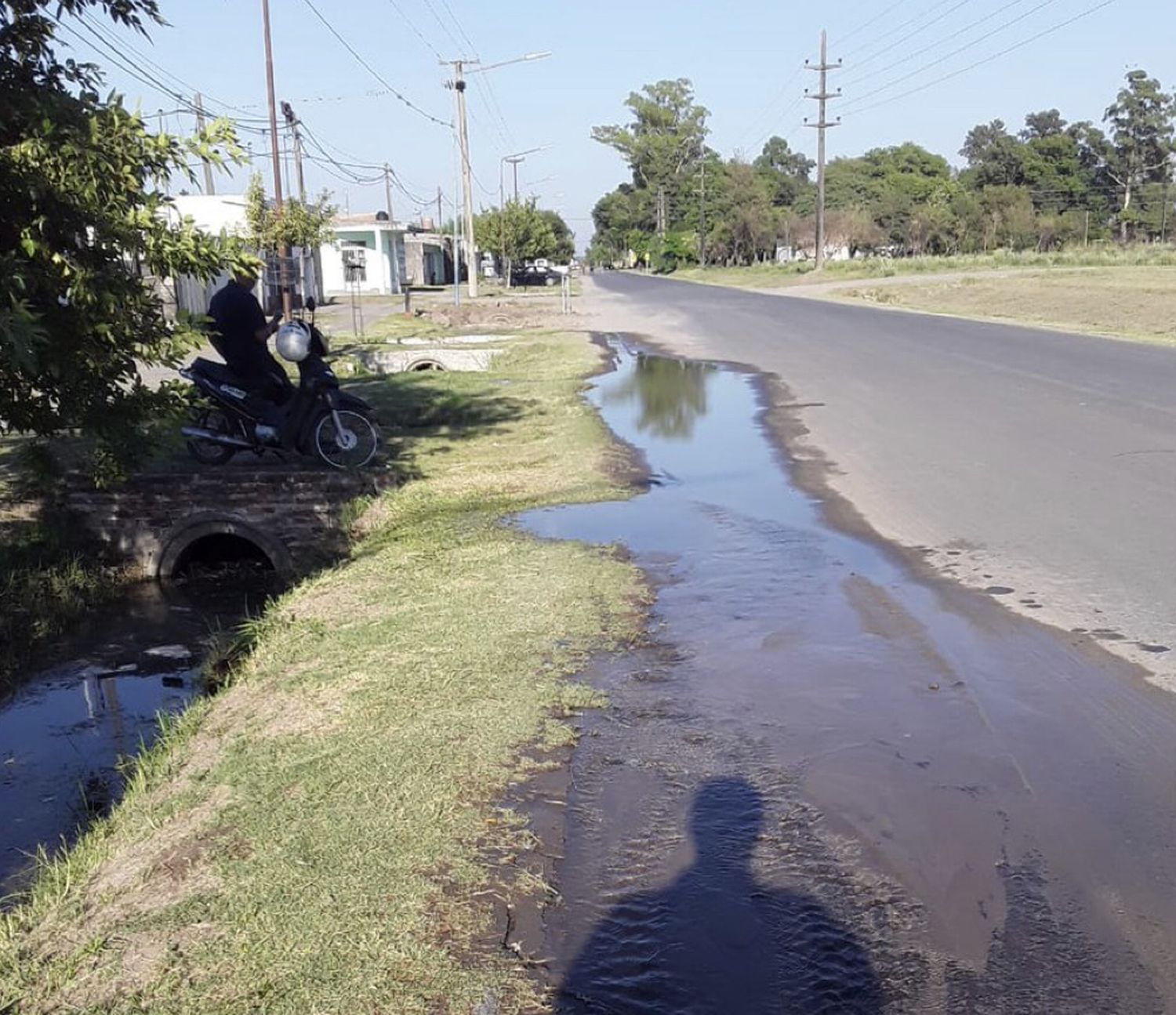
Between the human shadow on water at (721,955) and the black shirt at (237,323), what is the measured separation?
841 cm

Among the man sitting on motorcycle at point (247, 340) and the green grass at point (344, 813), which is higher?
the man sitting on motorcycle at point (247, 340)

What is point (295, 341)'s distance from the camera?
1068 cm

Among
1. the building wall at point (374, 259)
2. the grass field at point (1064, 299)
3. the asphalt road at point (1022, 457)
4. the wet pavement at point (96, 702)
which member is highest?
the building wall at point (374, 259)

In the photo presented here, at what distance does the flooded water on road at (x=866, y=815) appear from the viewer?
3.17 m

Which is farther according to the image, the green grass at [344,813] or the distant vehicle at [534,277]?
the distant vehicle at [534,277]

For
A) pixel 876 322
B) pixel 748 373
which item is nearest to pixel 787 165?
pixel 876 322

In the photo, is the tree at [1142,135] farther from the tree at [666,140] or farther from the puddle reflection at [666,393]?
the puddle reflection at [666,393]

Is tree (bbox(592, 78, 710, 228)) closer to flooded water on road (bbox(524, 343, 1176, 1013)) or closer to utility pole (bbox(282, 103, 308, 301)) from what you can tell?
utility pole (bbox(282, 103, 308, 301))

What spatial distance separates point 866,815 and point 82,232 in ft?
16.3

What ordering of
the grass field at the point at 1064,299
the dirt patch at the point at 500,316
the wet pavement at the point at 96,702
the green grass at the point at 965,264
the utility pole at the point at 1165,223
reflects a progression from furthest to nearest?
the utility pole at the point at 1165,223 → the green grass at the point at 965,264 → the dirt patch at the point at 500,316 → the grass field at the point at 1064,299 → the wet pavement at the point at 96,702

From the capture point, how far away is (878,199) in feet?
334

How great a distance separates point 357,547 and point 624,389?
350 inches

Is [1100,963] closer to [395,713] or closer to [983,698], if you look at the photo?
[983,698]

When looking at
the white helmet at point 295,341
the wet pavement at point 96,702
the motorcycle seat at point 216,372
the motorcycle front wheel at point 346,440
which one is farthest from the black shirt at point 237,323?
the wet pavement at point 96,702
